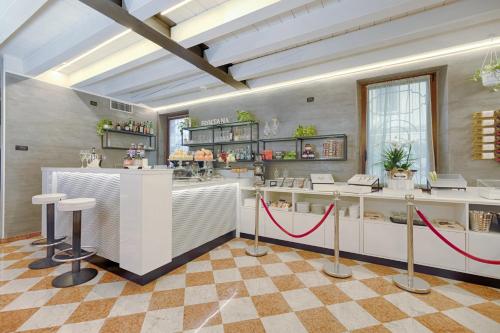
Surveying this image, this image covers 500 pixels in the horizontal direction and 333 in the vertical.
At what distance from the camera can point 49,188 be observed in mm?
3518

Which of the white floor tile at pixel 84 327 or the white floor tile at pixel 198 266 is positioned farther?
the white floor tile at pixel 198 266

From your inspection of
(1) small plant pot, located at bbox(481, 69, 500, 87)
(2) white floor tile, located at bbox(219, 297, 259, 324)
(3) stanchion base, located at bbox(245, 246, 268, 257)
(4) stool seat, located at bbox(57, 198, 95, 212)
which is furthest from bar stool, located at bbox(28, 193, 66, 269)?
(1) small plant pot, located at bbox(481, 69, 500, 87)

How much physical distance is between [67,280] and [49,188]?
192 cm

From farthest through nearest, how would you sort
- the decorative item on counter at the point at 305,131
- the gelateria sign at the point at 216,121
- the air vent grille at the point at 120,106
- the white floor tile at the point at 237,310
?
the air vent grille at the point at 120,106, the gelateria sign at the point at 216,121, the decorative item on counter at the point at 305,131, the white floor tile at the point at 237,310

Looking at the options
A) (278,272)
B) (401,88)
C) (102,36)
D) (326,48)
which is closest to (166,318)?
(278,272)

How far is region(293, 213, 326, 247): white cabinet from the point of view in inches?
126

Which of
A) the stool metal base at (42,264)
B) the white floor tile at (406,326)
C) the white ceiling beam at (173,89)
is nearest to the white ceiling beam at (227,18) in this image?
the white ceiling beam at (173,89)

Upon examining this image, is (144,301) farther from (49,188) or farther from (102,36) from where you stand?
(102,36)

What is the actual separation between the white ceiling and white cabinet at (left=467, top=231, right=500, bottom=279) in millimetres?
2387

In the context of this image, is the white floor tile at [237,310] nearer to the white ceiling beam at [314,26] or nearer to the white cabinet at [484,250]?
the white cabinet at [484,250]

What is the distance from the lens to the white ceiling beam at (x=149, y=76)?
148 inches

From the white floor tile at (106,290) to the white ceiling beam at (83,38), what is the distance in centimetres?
293

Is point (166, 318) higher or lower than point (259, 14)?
lower

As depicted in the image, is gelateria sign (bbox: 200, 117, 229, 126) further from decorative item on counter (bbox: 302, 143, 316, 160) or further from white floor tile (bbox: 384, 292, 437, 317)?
white floor tile (bbox: 384, 292, 437, 317)
